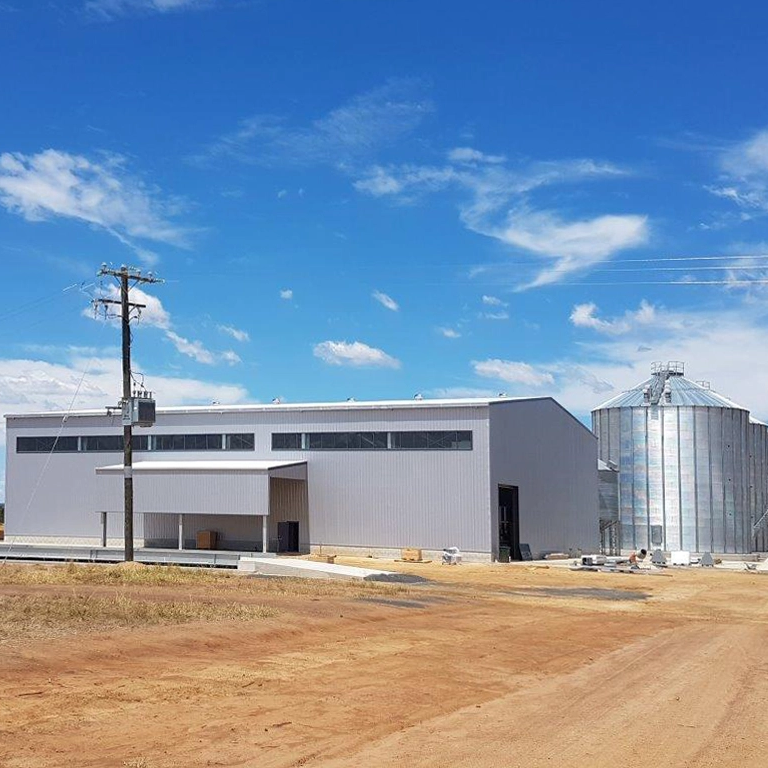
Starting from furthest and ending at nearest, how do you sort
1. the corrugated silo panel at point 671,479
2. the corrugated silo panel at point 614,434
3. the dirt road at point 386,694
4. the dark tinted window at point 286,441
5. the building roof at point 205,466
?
1. the corrugated silo panel at point 614,434
2. the corrugated silo panel at point 671,479
3. the dark tinted window at point 286,441
4. the building roof at point 205,466
5. the dirt road at point 386,694

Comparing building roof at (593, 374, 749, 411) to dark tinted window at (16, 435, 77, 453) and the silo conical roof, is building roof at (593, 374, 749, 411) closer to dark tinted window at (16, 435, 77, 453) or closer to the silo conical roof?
the silo conical roof

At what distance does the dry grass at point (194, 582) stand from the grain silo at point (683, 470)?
40816mm

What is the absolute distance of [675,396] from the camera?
74.4 metres

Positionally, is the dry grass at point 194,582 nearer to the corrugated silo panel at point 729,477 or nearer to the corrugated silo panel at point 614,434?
the corrugated silo panel at point 614,434

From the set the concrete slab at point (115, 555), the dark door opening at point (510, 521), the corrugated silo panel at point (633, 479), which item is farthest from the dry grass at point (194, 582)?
the corrugated silo panel at point (633, 479)

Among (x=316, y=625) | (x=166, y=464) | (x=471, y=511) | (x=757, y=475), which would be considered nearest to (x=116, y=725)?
(x=316, y=625)

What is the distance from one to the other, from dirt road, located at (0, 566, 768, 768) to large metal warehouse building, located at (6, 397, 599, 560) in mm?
27234

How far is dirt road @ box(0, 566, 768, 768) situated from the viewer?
10.8 metres

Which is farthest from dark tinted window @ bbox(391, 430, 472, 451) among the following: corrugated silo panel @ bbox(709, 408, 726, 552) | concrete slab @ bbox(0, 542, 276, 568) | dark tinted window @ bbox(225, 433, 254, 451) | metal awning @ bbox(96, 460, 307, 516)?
corrugated silo panel @ bbox(709, 408, 726, 552)

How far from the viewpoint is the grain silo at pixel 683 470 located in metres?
70.1

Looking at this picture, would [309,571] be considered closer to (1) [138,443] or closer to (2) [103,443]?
(1) [138,443]

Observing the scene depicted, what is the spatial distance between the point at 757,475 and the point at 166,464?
45389 mm

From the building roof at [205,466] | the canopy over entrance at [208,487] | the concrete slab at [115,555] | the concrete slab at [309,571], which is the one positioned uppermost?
the building roof at [205,466]

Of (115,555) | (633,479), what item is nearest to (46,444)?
(115,555)
